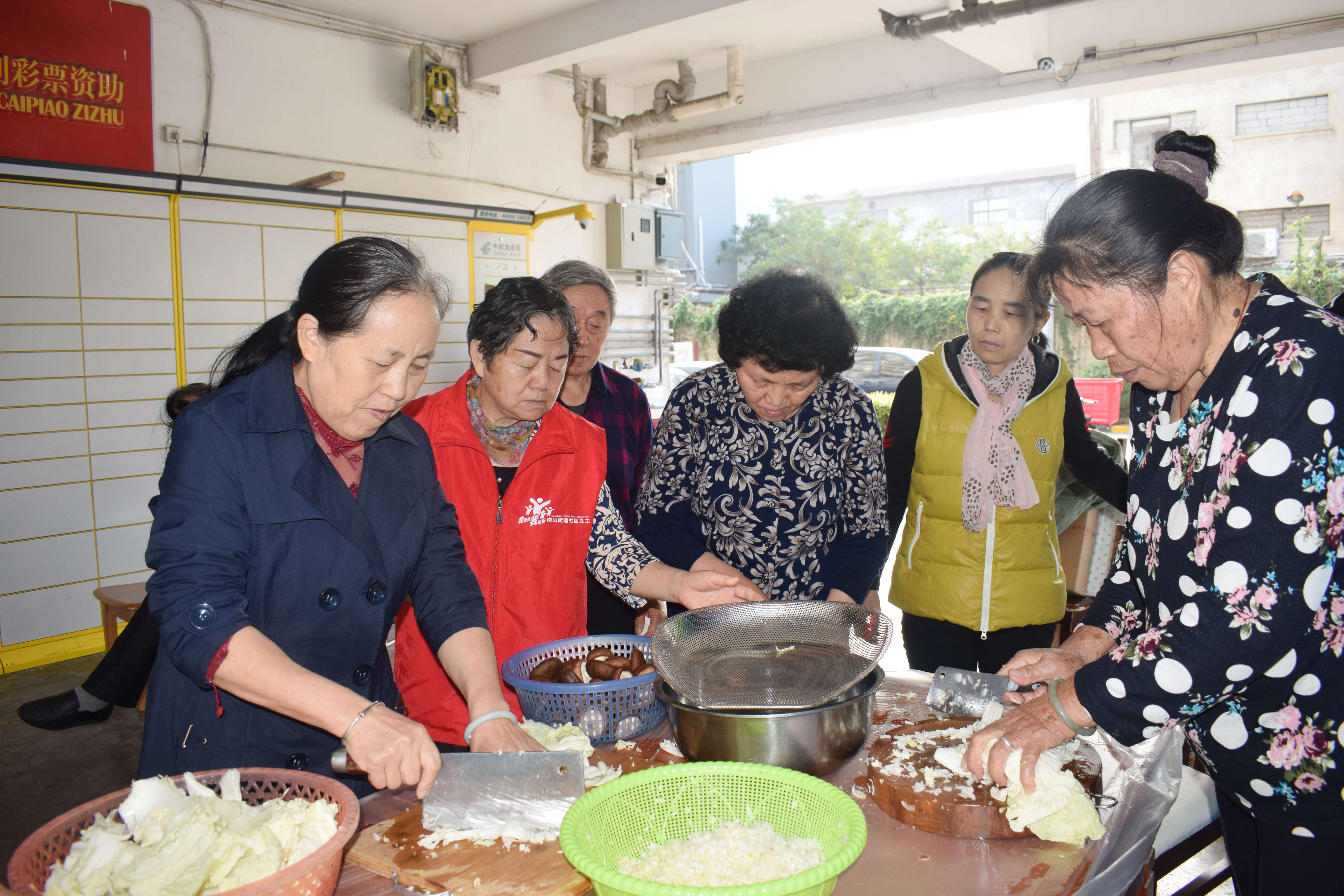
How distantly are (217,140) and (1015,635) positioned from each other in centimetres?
489

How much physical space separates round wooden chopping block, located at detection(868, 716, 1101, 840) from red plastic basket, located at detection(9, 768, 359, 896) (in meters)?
0.78

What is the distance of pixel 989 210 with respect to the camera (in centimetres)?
2294

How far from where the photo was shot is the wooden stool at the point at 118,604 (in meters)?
3.58

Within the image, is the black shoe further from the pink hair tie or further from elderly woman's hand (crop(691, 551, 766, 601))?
the pink hair tie

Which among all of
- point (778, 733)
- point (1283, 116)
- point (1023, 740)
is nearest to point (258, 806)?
point (778, 733)

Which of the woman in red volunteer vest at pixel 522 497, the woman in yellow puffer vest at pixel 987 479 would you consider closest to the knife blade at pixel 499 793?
the woman in red volunteer vest at pixel 522 497

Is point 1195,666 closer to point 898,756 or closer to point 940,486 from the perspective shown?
point 898,756

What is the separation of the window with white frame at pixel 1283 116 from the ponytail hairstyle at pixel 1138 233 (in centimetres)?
1621

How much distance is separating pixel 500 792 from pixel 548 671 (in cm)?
37

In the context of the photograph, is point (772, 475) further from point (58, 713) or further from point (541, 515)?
point (58, 713)

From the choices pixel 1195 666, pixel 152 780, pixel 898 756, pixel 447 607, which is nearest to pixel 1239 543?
pixel 1195 666

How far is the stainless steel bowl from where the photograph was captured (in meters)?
1.30

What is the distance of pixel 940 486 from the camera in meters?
2.73

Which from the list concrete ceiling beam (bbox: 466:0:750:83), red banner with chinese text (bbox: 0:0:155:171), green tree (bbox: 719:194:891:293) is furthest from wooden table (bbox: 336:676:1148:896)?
green tree (bbox: 719:194:891:293)
